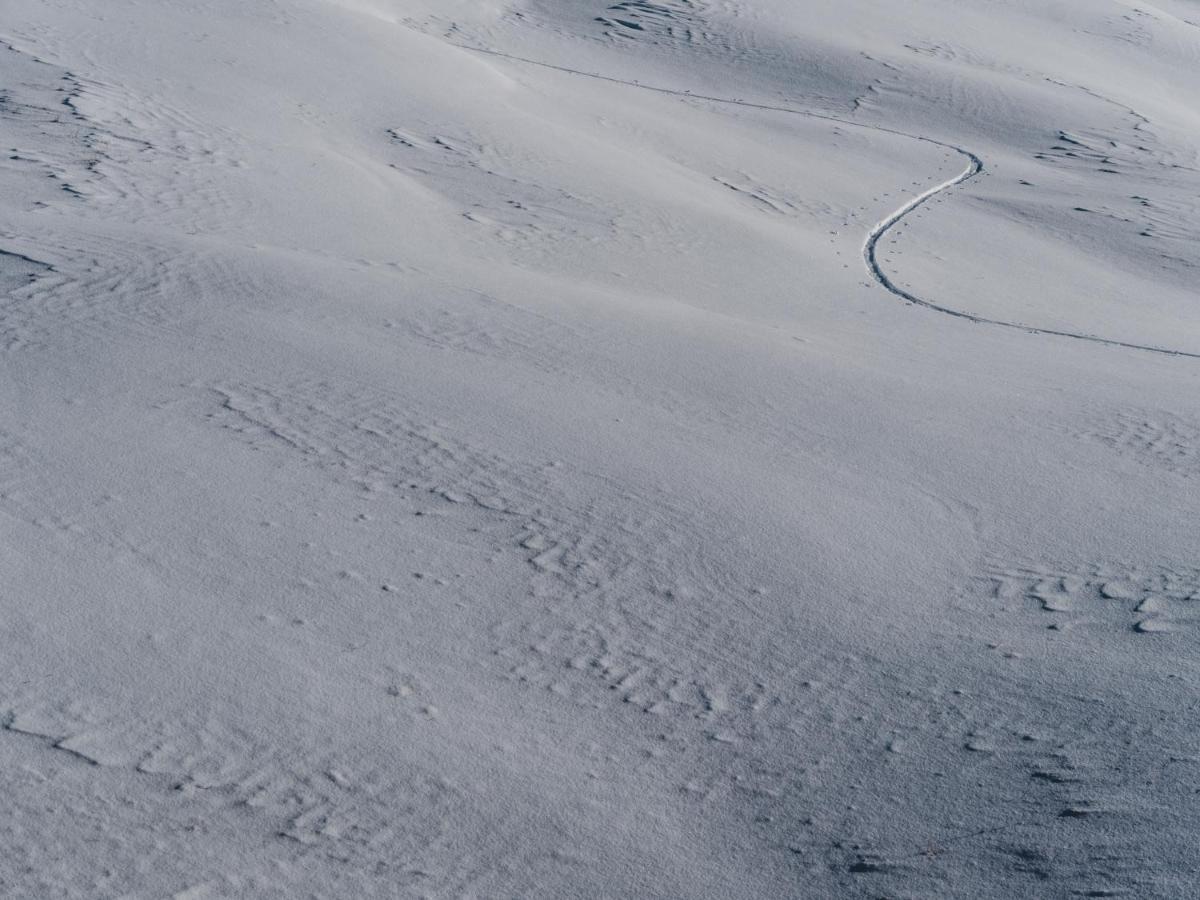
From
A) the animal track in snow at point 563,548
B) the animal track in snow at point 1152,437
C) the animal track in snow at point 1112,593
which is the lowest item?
the animal track in snow at point 563,548

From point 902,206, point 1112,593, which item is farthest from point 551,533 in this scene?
point 902,206

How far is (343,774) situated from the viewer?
1899mm

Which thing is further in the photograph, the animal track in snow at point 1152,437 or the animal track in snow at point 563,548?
the animal track in snow at point 1152,437

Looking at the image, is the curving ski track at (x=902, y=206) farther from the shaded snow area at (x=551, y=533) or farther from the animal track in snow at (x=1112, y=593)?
the animal track in snow at (x=1112, y=593)

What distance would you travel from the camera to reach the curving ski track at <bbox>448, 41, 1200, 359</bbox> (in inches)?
181

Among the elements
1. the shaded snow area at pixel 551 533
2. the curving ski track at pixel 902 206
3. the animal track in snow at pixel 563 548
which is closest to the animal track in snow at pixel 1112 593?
the shaded snow area at pixel 551 533

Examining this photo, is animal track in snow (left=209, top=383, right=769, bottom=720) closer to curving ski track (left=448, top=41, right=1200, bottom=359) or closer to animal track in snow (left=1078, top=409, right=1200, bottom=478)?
animal track in snow (left=1078, top=409, right=1200, bottom=478)

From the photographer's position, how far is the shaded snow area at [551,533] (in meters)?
1.83

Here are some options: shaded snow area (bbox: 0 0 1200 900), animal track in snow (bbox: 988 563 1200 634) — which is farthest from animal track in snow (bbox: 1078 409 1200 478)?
animal track in snow (bbox: 988 563 1200 634)

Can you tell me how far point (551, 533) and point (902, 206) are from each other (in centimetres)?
427

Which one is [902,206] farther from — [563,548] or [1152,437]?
[563,548]

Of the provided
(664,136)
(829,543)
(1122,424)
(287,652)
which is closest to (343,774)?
(287,652)

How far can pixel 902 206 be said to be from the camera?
638 centimetres

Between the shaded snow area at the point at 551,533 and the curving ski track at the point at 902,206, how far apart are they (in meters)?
0.04
